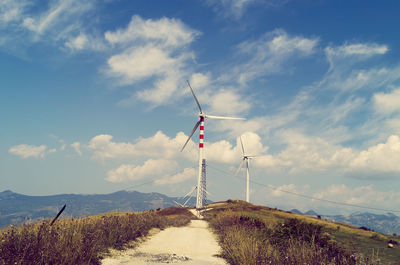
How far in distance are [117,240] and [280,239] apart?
1004cm

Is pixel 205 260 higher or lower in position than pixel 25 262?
lower

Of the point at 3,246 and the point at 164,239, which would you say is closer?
the point at 3,246

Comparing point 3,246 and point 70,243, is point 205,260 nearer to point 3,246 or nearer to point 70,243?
point 70,243

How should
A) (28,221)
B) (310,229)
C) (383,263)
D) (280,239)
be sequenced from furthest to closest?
(310,229) → (280,239) → (383,263) → (28,221)

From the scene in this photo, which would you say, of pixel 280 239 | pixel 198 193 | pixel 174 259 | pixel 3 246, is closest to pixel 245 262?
pixel 174 259

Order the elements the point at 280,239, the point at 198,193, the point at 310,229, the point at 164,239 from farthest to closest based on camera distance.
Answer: the point at 198,193 < the point at 164,239 < the point at 310,229 < the point at 280,239

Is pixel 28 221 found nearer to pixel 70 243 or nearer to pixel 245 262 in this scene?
pixel 70 243

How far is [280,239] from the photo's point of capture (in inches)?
659

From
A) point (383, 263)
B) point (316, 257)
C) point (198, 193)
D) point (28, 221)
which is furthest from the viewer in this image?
point (198, 193)

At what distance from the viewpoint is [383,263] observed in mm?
15430

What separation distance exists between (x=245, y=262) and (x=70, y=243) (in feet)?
24.1

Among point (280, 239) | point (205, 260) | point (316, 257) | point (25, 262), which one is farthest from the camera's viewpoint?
point (280, 239)

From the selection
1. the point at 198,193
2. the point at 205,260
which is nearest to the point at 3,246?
the point at 205,260

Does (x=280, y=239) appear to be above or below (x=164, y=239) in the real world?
above
